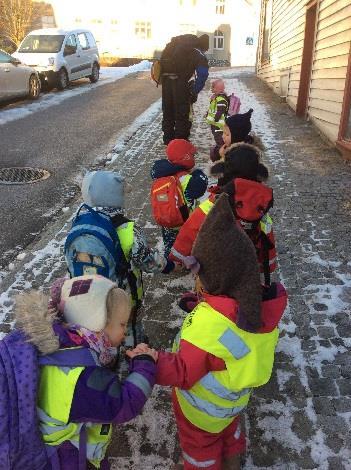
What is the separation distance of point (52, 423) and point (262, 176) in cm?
207

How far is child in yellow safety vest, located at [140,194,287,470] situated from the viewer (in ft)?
5.72

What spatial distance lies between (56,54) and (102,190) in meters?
14.9

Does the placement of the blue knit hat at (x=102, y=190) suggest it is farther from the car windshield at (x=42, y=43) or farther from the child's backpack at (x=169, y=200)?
the car windshield at (x=42, y=43)

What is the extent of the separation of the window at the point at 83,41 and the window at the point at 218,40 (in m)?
23.1

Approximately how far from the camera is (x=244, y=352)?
69.6 inches

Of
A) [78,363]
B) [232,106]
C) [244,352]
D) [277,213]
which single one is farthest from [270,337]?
[232,106]

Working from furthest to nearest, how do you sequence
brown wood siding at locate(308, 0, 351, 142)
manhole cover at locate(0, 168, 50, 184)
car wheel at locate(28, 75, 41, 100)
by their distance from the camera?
car wheel at locate(28, 75, 41, 100) < brown wood siding at locate(308, 0, 351, 142) < manhole cover at locate(0, 168, 50, 184)

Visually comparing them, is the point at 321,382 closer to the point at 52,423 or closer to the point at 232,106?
the point at 52,423

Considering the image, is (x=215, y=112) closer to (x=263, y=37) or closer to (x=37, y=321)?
(x=37, y=321)

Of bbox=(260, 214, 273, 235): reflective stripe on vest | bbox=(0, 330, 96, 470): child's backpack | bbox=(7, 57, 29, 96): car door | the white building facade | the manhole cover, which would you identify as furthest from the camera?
the white building facade

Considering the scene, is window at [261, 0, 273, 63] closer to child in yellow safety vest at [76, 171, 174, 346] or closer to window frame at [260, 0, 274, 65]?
window frame at [260, 0, 274, 65]

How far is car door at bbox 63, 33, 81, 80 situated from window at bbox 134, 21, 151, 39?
21668 mm

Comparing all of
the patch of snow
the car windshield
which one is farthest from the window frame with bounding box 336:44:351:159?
the car windshield

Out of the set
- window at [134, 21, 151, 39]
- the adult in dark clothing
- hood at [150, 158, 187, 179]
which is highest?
window at [134, 21, 151, 39]
